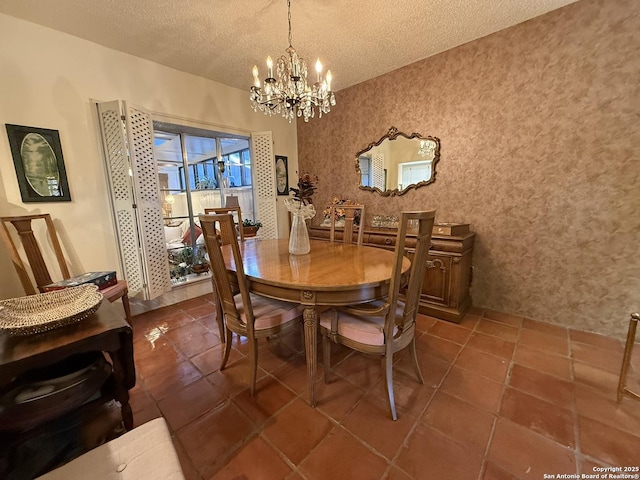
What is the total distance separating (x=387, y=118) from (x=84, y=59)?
3.18 m

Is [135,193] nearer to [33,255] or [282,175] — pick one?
[33,255]

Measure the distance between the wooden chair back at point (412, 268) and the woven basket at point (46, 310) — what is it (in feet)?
4.70

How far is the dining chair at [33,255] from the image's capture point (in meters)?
1.90

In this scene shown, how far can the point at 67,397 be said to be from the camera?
0.97m

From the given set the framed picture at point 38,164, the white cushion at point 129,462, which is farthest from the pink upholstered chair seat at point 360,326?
the framed picture at point 38,164

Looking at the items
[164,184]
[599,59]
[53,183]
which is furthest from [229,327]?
[599,59]

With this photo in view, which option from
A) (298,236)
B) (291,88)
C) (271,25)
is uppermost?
(271,25)

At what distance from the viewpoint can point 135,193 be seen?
97.1 inches

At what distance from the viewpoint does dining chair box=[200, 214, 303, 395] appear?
144 cm

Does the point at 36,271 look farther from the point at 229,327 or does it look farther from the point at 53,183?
the point at 229,327

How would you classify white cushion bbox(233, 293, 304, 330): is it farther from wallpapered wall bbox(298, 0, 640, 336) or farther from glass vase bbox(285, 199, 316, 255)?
wallpapered wall bbox(298, 0, 640, 336)

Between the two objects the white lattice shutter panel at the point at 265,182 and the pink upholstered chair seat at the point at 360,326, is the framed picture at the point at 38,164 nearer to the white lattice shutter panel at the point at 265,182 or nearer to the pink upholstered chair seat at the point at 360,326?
the white lattice shutter panel at the point at 265,182

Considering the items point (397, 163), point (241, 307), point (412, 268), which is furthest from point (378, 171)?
point (241, 307)

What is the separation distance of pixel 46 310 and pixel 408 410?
1.94m
